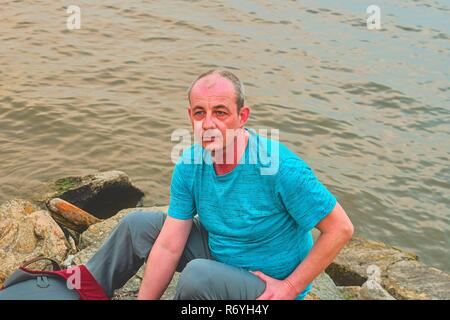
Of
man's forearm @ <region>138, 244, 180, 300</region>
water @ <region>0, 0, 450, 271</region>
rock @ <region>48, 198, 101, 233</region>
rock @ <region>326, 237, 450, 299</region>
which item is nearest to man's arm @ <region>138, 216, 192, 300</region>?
man's forearm @ <region>138, 244, 180, 300</region>

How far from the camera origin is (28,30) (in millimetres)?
13359

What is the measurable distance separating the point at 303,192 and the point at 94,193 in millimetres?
4151

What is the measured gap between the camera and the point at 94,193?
6.87 meters

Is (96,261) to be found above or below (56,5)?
below

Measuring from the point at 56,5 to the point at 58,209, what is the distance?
414 inches

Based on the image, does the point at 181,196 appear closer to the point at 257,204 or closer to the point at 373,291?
the point at 257,204

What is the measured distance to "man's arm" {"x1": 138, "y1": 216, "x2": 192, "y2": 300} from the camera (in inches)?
145

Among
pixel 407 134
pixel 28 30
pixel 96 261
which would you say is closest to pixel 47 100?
pixel 28 30

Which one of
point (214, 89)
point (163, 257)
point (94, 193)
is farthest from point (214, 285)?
point (94, 193)

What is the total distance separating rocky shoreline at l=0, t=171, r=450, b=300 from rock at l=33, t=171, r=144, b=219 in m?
0.01

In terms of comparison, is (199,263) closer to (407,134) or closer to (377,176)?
(377,176)

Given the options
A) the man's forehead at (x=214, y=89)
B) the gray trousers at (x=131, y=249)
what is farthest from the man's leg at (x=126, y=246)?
the man's forehead at (x=214, y=89)
